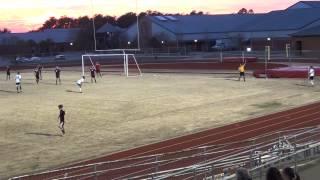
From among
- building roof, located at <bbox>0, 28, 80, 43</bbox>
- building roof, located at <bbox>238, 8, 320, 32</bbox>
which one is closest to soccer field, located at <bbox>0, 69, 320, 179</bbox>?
building roof, located at <bbox>238, 8, 320, 32</bbox>

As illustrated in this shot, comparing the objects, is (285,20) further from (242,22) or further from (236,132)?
(236,132)

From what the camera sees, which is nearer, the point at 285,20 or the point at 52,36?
the point at 285,20

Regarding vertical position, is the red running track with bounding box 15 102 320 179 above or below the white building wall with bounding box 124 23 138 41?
below

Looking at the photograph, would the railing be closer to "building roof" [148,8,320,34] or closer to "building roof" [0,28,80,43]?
"building roof" [148,8,320,34]

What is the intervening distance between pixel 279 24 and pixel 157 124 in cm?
7283

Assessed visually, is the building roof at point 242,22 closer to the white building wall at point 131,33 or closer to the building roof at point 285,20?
the building roof at point 285,20

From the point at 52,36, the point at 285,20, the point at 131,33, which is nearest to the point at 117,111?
the point at 285,20

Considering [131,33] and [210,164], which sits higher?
[131,33]

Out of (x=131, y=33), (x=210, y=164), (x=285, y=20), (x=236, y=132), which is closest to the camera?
(x=210, y=164)

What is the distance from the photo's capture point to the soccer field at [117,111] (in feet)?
71.6

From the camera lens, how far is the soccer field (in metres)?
21.8

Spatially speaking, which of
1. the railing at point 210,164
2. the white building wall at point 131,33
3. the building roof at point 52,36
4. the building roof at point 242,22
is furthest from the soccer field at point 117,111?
the building roof at point 52,36

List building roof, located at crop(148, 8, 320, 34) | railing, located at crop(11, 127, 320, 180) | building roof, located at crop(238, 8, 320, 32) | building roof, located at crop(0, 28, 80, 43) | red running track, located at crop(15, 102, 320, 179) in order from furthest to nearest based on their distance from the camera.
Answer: building roof, located at crop(0, 28, 80, 43)
building roof, located at crop(148, 8, 320, 34)
building roof, located at crop(238, 8, 320, 32)
red running track, located at crop(15, 102, 320, 179)
railing, located at crop(11, 127, 320, 180)

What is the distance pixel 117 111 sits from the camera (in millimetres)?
31594
